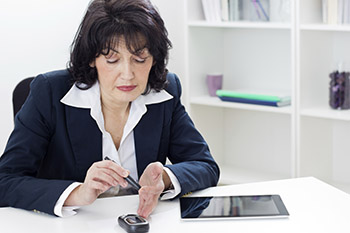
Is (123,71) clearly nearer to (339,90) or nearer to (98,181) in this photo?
(98,181)

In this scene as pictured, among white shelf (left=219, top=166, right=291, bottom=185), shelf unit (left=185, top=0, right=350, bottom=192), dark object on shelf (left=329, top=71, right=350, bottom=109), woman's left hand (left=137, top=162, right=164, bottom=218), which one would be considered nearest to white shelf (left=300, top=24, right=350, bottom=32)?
shelf unit (left=185, top=0, right=350, bottom=192)

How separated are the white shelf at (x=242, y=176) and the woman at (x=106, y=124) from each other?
1.42 metres

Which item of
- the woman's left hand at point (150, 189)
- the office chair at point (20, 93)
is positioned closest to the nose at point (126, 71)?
the woman's left hand at point (150, 189)

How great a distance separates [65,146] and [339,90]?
5.31 ft

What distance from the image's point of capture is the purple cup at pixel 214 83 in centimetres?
346

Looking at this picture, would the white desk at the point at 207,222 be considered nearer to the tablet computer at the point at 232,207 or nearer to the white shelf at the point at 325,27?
the tablet computer at the point at 232,207

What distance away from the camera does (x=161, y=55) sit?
75.9 inches

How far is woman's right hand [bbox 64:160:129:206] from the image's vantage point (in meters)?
1.59

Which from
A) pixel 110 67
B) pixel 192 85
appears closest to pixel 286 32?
pixel 192 85

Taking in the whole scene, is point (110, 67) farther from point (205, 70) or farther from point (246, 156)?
point (246, 156)

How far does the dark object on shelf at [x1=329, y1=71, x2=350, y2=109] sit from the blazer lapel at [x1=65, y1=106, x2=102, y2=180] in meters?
1.53

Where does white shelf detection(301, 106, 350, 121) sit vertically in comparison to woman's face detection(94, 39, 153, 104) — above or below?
below

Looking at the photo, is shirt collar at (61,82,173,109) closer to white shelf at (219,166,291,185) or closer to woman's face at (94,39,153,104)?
woman's face at (94,39,153,104)

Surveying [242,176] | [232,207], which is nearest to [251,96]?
[242,176]
